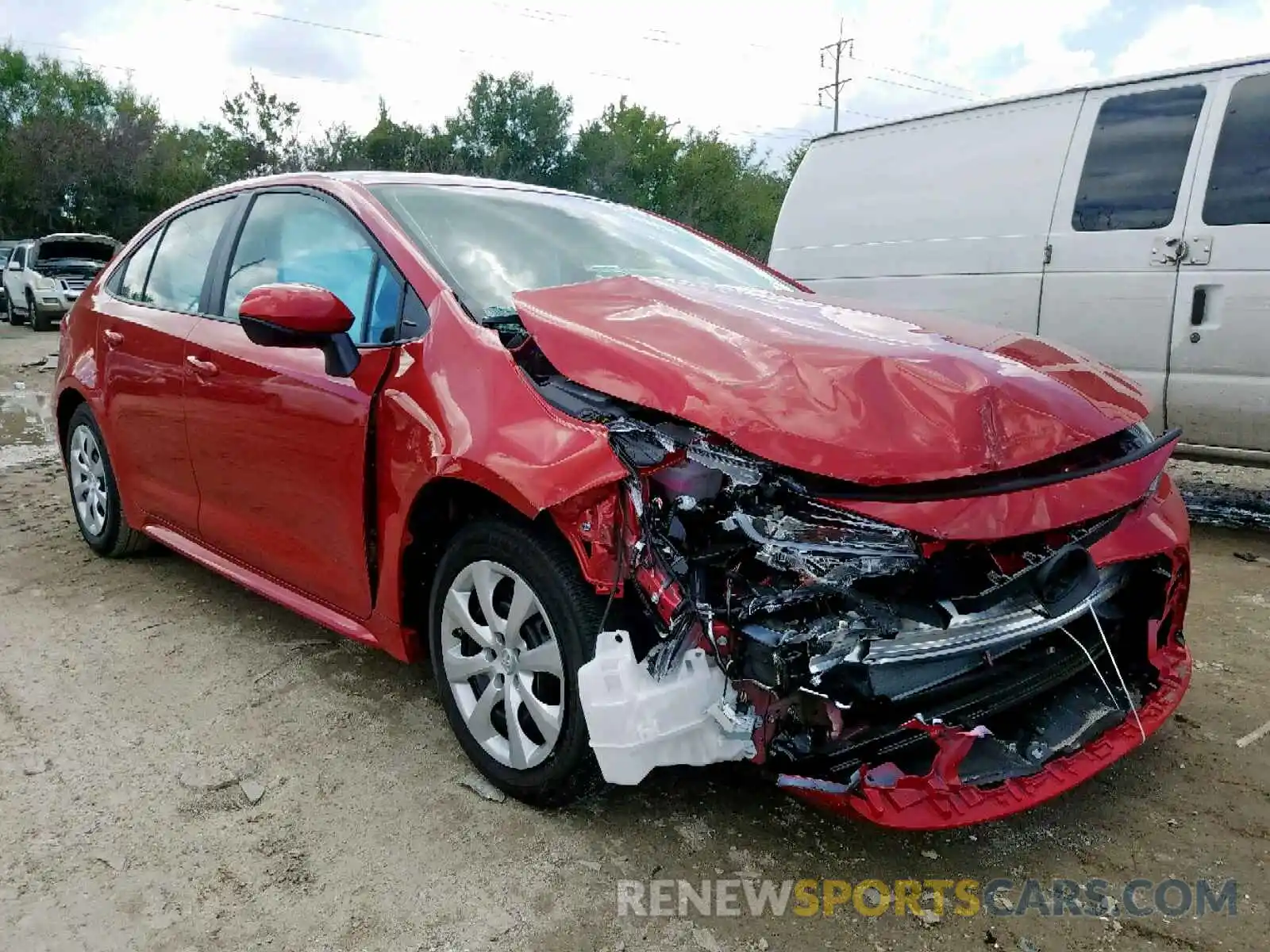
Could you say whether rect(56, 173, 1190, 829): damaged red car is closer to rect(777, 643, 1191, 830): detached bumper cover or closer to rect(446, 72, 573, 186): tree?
rect(777, 643, 1191, 830): detached bumper cover

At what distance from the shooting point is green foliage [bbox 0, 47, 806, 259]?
3158 centimetres

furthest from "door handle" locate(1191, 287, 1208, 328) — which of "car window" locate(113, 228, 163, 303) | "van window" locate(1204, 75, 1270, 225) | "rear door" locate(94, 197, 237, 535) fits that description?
"car window" locate(113, 228, 163, 303)

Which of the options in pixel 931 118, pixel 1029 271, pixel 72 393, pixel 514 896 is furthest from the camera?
pixel 931 118

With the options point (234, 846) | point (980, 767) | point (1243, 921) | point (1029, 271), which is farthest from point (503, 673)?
point (1029, 271)

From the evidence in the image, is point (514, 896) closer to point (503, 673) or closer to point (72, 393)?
point (503, 673)

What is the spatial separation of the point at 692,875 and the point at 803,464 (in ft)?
3.05

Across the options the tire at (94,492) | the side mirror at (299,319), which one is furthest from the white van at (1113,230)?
the tire at (94,492)

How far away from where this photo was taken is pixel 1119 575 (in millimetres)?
2299

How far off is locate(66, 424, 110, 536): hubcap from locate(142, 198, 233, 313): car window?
0.81 meters

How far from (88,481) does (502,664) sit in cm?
285

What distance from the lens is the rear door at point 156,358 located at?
3.39m

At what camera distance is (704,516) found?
2066 millimetres

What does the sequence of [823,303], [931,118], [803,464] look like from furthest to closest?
[931,118] → [823,303] → [803,464]

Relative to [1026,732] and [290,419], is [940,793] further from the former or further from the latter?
[290,419]
